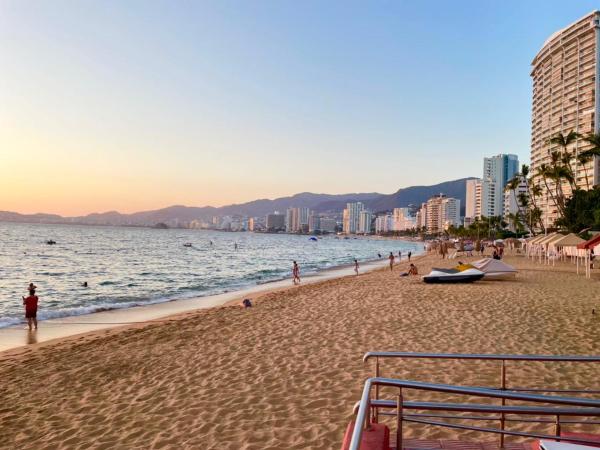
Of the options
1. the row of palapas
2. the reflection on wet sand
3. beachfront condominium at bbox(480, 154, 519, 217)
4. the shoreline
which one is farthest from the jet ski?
beachfront condominium at bbox(480, 154, 519, 217)

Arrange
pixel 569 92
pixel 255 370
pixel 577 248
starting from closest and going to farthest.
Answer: pixel 255 370 < pixel 577 248 < pixel 569 92

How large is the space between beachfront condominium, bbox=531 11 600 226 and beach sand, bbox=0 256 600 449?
286ft

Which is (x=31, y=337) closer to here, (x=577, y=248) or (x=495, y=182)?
(x=577, y=248)

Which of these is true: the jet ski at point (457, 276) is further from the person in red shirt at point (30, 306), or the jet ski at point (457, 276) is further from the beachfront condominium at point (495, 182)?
the beachfront condominium at point (495, 182)

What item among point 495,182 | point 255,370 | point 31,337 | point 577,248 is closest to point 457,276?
point 577,248

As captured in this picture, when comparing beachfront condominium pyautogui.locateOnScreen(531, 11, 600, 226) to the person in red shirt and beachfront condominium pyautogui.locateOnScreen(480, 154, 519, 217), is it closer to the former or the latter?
beachfront condominium pyautogui.locateOnScreen(480, 154, 519, 217)

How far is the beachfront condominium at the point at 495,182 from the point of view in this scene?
184 metres

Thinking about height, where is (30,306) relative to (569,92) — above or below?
below

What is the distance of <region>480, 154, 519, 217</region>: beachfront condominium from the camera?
183750mm

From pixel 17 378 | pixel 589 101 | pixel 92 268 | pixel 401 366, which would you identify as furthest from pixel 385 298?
pixel 589 101

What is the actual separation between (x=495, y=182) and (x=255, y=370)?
196766mm

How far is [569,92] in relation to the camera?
9900 centimetres

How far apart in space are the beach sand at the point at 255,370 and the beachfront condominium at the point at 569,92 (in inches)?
3436

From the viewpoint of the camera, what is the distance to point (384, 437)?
3.01 meters
